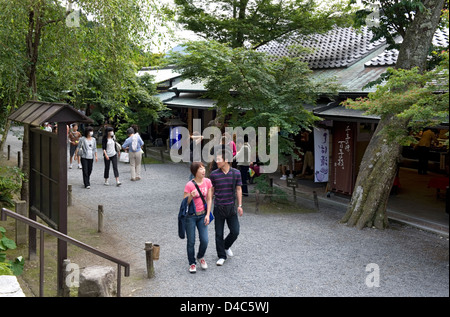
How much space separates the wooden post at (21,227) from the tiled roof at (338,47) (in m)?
9.28

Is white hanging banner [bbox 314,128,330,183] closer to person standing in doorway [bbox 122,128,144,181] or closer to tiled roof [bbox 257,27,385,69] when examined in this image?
tiled roof [bbox 257,27,385,69]

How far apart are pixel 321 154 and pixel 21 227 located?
9230 mm

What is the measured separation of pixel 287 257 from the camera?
8594mm

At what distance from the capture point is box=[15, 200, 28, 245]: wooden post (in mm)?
9041

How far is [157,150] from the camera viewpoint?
25.2 metres

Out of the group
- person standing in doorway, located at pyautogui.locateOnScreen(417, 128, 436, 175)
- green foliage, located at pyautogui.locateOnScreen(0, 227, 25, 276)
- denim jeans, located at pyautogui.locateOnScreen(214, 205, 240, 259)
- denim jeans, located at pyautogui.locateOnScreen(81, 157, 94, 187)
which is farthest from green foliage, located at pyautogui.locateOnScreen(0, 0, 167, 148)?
person standing in doorway, located at pyautogui.locateOnScreen(417, 128, 436, 175)

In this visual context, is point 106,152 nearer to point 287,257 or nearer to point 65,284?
point 287,257

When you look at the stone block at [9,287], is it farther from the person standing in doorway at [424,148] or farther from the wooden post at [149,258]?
the person standing in doorway at [424,148]

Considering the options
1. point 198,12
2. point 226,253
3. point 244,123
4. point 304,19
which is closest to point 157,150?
point 198,12

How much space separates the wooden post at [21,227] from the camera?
9.04m

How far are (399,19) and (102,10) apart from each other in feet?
21.8

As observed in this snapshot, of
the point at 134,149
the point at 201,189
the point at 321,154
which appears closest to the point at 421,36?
the point at 321,154

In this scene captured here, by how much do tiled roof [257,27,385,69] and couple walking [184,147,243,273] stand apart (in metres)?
8.08

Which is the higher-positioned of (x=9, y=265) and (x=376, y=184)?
(x=376, y=184)
